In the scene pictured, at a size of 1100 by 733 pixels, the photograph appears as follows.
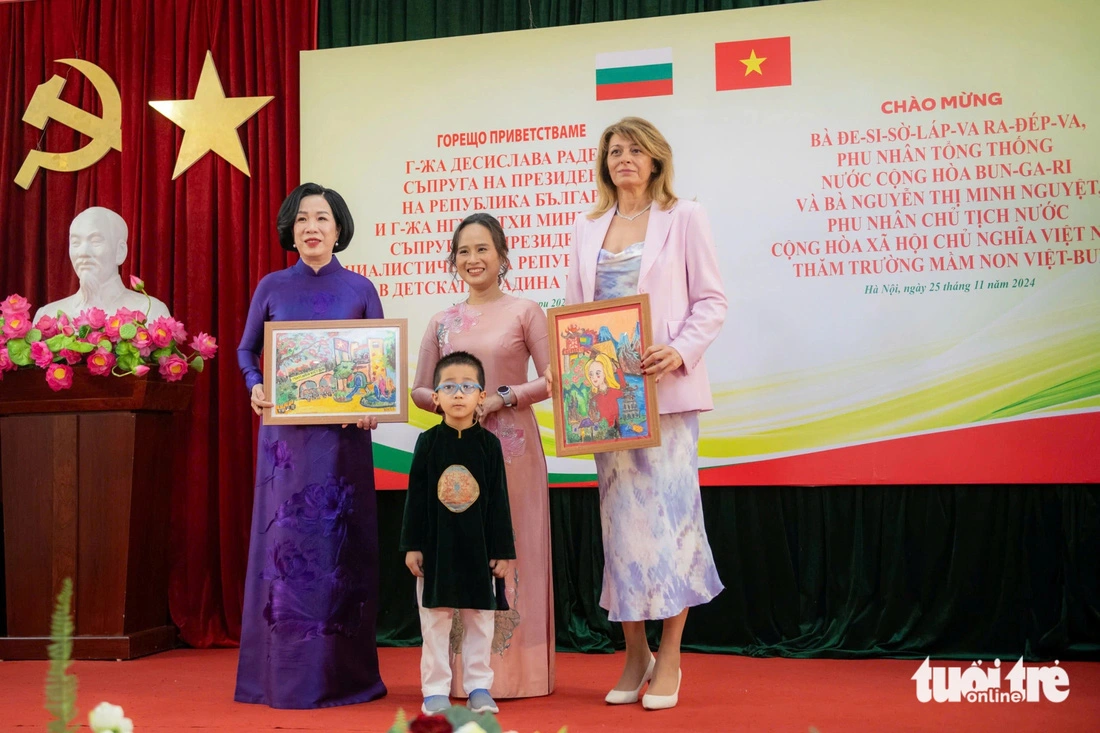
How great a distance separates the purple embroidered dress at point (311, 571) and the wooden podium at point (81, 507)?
123 cm

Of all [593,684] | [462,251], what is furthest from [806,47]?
[593,684]

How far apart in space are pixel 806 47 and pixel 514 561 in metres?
2.43

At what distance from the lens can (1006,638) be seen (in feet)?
13.0

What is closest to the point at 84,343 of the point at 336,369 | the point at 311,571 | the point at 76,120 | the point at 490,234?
the point at 76,120

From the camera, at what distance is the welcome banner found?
3914 mm

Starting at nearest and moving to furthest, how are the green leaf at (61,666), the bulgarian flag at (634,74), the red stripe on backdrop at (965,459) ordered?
the green leaf at (61,666)
the red stripe on backdrop at (965,459)
the bulgarian flag at (634,74)

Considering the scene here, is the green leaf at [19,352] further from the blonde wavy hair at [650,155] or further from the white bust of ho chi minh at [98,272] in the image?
the blonde wavy hair at [650,155]

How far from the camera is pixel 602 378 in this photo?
2883mm

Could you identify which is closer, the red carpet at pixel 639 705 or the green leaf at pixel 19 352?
the red carpet at pixel 639 705

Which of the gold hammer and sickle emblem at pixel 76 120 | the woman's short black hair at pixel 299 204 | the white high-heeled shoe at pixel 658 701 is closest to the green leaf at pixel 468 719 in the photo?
the white high-heeled shoe at pixel 658 701

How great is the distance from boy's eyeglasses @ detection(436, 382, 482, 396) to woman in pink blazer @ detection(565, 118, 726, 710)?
46cm

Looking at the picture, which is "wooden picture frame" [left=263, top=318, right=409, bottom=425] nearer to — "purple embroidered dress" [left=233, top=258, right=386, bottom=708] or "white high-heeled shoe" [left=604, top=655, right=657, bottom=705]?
"purple embroidered dress" [left=233, top=258, right=386, bottom=708]

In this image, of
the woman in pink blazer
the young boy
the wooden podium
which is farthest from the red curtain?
the woman in pink blazer

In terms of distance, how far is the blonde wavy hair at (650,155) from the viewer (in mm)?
3012
